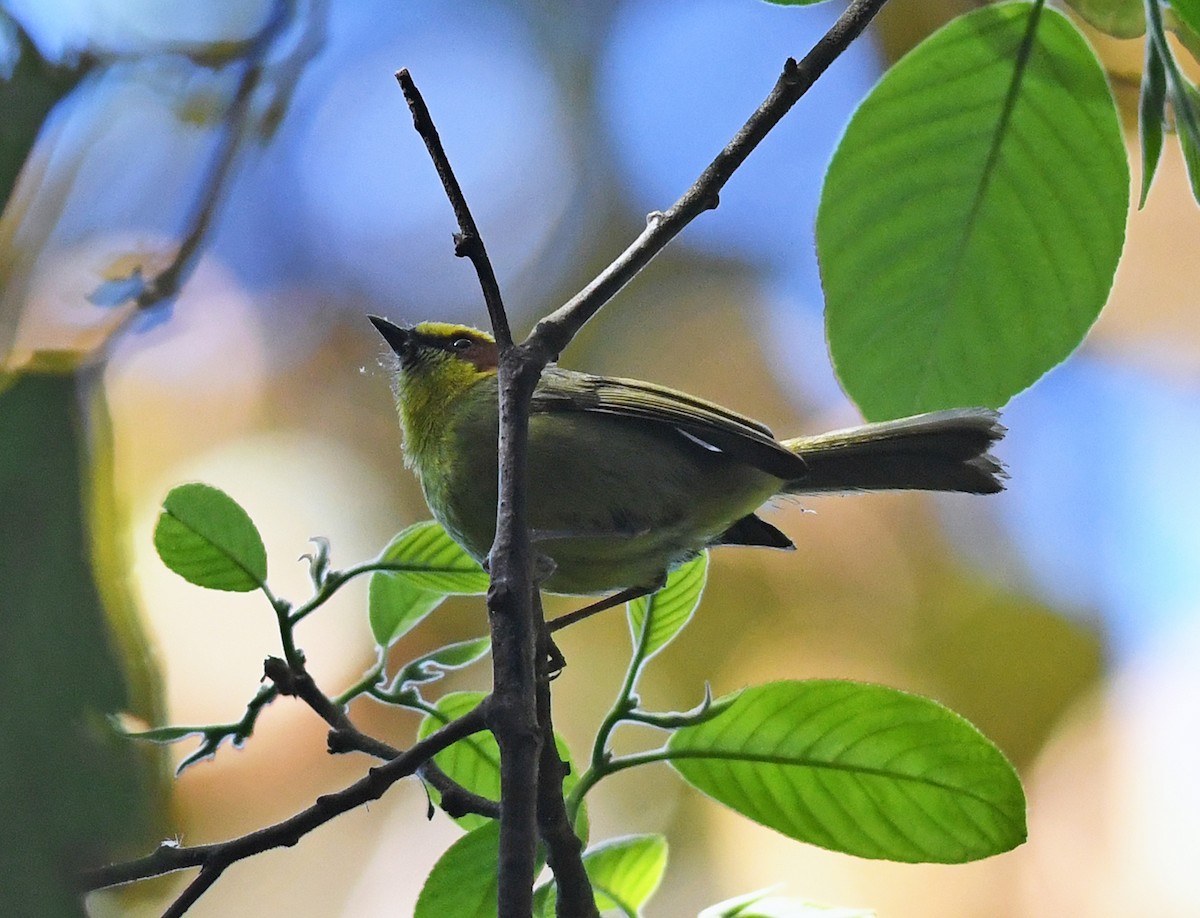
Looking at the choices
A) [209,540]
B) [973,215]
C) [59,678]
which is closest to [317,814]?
[59,678]

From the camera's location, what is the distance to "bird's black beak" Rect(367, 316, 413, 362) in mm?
1672

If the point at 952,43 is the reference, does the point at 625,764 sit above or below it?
below

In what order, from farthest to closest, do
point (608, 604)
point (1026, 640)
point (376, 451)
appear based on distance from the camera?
point (1026, 640), point (376, 451), point (608, 604)

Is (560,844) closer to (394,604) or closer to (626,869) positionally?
(626,869)

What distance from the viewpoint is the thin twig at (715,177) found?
708 millimetres

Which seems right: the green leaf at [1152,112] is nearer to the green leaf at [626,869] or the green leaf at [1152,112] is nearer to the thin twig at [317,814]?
the thin twig at [317,814]

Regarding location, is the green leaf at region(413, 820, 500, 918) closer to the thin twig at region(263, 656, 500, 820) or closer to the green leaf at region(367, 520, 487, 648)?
the thin twig at region(263, 656, 500, 820)

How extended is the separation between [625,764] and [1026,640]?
252 cm

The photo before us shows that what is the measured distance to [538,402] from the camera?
1.39m

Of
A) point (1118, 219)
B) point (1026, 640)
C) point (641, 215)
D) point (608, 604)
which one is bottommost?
point (1026, 640)

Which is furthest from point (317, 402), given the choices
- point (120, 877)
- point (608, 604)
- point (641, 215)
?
point (120, 877)

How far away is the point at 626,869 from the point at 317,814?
430mm

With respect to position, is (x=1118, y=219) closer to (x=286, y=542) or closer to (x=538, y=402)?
(x=538, y=402)

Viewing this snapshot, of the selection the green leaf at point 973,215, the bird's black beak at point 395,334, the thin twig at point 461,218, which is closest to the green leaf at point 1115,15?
the green leaf at point 973,215
